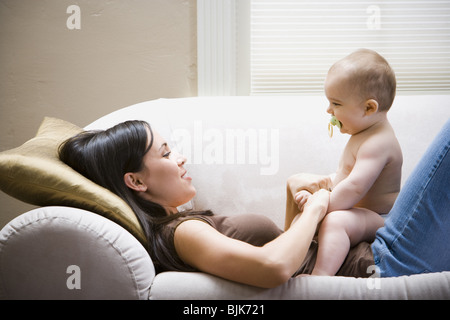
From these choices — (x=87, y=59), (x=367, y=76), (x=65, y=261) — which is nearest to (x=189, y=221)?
(x=65, y=261)

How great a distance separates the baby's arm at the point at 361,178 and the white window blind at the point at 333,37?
3.53ft

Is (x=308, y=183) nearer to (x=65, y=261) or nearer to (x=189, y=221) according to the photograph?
(x=189, y=221)

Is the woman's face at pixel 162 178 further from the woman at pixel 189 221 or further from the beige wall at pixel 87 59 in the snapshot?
the beige wall at pixel 87 59

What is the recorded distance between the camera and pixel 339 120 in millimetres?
1350

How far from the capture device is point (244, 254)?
3.17ft

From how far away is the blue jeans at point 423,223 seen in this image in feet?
3.42

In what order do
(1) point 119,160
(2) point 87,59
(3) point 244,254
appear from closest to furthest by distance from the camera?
(3) point 244,254 → (1) point 119,160 → (2) point 87,59

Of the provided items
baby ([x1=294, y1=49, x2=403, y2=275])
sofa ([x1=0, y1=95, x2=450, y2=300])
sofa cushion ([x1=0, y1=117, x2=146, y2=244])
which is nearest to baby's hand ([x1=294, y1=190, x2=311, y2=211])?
baby ([x1=294, y1=49, x2=403, y2=275])

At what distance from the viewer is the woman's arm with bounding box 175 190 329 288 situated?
0.96 meters

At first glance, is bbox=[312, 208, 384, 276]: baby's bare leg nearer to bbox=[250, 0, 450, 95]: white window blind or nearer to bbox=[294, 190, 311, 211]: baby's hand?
bbox=[294, 190, 311, 211]: baby's hand

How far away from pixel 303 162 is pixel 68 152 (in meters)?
0.92

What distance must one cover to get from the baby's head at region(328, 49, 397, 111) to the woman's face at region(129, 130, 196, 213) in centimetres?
55

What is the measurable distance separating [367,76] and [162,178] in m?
0.67

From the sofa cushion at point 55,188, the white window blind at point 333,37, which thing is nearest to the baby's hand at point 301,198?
the sofa cushion at point 55,188
